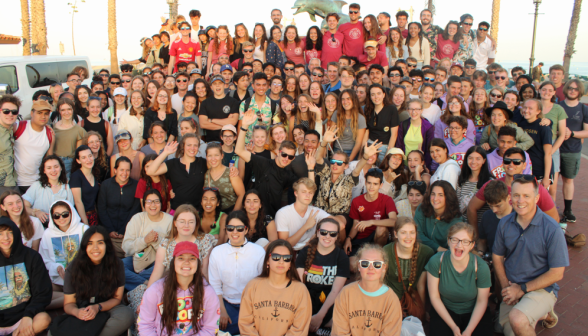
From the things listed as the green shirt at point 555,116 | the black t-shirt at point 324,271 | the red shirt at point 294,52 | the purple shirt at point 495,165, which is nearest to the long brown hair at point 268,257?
the black t-shirt at point 324,271

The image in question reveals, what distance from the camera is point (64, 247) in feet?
15.1

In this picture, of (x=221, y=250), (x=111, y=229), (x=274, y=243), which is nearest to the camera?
(x=274, y=243)

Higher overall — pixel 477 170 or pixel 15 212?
pixel 477 170

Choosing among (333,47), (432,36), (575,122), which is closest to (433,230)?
(575,122)

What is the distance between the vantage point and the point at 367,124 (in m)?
6.52

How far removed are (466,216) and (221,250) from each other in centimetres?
315

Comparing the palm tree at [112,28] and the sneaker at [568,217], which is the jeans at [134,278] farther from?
the palm tree at [112,28]

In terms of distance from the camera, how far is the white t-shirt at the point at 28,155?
553 cm

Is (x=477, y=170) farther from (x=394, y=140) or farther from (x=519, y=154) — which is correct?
(x=394, y=140)

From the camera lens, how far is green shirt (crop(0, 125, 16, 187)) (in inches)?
211

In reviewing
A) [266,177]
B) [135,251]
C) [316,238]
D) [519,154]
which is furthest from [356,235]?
[135,251]

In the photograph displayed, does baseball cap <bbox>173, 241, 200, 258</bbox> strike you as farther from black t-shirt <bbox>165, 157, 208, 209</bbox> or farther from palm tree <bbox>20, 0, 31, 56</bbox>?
palm tree <bbox>20, 0, 31, 56</bbox>

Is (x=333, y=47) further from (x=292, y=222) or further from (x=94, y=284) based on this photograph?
(x=94, y=284)

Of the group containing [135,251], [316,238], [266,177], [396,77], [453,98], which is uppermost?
[396,77]
